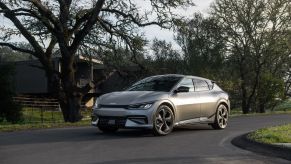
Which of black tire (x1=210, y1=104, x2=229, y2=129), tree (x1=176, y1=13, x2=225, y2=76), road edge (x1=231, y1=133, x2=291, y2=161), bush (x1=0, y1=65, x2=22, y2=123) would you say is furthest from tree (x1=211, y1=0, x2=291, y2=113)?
road edge (x1=231, y1=133, x2=291, y2=161)

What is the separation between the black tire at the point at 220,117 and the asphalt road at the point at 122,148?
1.08 metres

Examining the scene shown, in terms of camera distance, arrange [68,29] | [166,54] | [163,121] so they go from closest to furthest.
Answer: [163,121], [68,29], [166,54]

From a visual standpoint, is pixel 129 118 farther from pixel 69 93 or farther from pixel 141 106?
pixel 69 93

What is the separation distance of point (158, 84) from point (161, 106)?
1026 millimetres

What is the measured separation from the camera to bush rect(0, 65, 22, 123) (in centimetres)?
3466

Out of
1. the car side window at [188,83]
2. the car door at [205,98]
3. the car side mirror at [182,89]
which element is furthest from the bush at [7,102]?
the car side mirror at [182,89]

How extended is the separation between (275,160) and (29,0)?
18.6 meters

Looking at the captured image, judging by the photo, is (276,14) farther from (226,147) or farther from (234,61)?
(226,147)

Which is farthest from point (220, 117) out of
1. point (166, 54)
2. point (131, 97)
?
point (166, 54)

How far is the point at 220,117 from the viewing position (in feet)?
47.5

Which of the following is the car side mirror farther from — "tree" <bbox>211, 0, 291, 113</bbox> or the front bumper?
"tree" <bbox>211, 0, 291, 113</bbox>

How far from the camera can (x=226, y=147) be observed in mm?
10445

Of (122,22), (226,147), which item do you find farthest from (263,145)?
(122,22)

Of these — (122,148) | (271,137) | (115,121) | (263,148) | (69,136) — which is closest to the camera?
(122,148)
